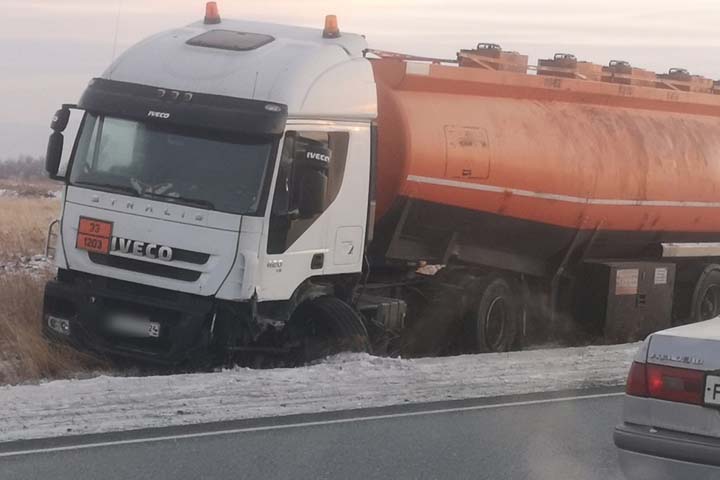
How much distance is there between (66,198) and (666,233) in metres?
9.03

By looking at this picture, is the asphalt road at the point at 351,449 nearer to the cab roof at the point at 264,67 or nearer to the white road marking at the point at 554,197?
the cab roof at the point at 264,67

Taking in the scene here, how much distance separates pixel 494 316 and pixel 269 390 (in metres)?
5.42

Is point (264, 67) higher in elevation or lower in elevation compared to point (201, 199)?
higher

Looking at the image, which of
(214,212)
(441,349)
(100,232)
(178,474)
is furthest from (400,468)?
(441,349)

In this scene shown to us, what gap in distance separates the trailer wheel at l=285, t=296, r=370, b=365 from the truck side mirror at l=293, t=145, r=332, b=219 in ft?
3.59

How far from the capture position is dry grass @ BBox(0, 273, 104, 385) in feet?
41.0

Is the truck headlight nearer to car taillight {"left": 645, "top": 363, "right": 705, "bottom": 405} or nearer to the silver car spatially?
the silver car

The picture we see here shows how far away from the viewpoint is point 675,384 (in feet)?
21.3

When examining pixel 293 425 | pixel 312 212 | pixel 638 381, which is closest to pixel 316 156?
pixel 312 212

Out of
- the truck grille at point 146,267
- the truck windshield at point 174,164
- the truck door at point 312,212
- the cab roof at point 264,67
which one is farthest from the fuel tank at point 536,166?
the truck grille at point 146,267

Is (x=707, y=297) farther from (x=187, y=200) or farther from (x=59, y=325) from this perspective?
(x=59, y=325)

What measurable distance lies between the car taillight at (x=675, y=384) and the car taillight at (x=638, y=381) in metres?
0.03

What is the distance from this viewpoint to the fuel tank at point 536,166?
46.3 feet

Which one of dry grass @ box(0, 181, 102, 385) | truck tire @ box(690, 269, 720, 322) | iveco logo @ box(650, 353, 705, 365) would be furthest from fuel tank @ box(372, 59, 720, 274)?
iveco logo @ box(650, 353, 705, 365)
